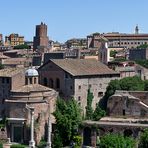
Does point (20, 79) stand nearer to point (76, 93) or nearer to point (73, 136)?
point (76, 93)

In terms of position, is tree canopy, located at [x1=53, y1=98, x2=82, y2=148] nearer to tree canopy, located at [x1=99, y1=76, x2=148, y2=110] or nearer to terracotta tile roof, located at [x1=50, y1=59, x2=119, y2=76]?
terracotta tile roof, located at [x1=50, y1=59, x2=119, y2=76]

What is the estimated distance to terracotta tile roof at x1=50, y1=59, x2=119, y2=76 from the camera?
153 feet

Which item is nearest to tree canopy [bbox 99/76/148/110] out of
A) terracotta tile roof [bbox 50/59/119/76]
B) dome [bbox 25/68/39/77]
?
terracotta tile roof [bbox 50/59/119/76]

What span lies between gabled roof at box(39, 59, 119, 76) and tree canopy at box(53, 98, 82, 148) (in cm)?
635

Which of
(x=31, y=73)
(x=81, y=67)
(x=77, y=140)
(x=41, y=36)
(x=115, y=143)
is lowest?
(x=77, y=140)

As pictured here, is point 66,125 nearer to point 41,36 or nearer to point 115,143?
point 115,143

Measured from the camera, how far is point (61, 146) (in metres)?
38.2

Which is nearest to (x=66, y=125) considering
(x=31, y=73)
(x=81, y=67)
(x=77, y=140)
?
(x=77, y=140)

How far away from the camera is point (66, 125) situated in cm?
3897

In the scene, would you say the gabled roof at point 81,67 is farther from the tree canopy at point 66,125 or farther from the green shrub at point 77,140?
the green shrub at point 77,140

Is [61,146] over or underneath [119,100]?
underneath

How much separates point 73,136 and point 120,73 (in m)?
16.0

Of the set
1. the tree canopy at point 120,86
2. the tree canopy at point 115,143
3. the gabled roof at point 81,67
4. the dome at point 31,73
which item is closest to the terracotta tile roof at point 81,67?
the gabled roof at point 81,67

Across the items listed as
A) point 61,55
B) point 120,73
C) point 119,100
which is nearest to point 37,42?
point 61,55
